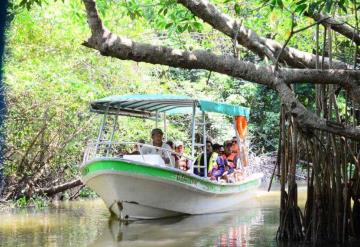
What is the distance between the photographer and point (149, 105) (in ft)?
39.4

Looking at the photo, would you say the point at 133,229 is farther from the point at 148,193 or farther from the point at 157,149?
the point at 157,149

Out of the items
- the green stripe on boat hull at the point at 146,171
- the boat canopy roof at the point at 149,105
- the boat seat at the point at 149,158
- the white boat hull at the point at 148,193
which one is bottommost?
the white boat hull at the point at 148,193

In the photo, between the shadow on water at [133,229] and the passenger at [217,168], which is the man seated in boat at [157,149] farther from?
the passenger at [217,168]

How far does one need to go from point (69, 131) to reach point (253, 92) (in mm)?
11514

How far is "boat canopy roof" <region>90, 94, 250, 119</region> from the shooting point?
10891 mm

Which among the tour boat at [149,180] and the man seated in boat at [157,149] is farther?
the man seated in boat at [157,149]

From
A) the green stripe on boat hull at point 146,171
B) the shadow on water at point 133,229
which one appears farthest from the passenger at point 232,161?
the green stripe on boat hull at point 146,171

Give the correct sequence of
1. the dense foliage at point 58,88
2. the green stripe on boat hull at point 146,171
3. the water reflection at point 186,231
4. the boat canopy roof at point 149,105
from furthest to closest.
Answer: the dense foliage at point 58,88 < the boat canopy roof at point 149,105 < the green stripe on boat hull at point 146,171 < the water reflection at point 186,231

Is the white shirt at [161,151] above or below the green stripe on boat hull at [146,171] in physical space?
above

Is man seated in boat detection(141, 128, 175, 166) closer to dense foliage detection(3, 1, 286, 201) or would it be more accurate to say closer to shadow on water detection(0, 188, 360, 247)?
shadow on water detection(0, 188, 360, 247)

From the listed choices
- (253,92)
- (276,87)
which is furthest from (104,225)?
(253,92)

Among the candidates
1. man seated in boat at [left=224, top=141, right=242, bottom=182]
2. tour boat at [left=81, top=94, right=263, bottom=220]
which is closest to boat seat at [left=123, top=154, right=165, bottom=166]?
tour boat at [left=81, top=94, right=263, bottom=220]

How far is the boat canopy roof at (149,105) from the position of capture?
10.9 meters

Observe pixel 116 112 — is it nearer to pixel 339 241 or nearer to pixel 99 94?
pixel 99 94
